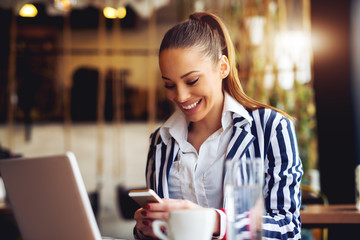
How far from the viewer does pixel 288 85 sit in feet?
14.7

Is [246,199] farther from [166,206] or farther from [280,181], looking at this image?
[280,181]

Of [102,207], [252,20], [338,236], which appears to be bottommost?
[102,207]

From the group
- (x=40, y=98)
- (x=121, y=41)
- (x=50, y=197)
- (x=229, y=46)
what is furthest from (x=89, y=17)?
(x=50, y=197)

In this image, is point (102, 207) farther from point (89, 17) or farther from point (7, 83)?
point (89, 17)

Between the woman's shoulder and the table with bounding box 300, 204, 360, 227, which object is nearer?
the woman's shoulder

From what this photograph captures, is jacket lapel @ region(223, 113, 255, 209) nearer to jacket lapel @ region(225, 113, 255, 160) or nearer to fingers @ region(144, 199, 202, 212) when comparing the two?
jacket lapel @ region(225, 113, 255, 160)

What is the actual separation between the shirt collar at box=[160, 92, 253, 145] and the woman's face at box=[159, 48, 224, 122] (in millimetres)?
73

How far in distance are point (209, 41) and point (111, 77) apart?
462 centimetres

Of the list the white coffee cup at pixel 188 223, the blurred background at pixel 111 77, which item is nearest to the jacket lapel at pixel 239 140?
the white coffee cup at pixel 188 223

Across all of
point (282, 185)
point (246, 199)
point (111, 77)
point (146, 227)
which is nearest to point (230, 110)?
point (282, 185)

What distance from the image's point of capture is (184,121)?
1878 mm

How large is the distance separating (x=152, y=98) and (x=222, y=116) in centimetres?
447

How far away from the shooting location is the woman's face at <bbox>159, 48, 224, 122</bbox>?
155 centimetres

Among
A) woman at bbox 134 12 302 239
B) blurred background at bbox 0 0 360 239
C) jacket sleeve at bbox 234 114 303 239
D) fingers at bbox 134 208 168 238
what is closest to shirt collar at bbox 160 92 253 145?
woman at bbox 134 12 302 239
